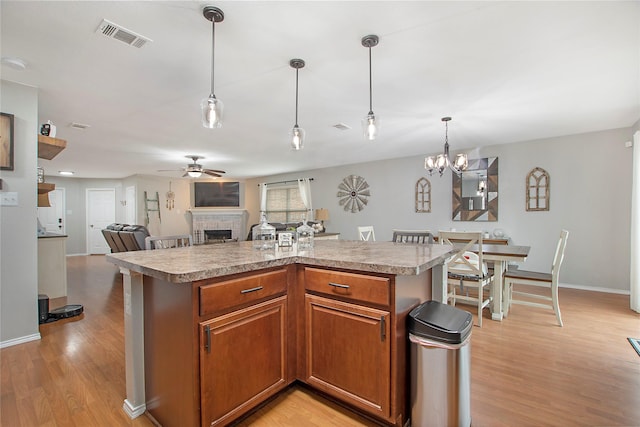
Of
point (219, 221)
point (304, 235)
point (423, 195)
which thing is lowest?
point (219, 221)

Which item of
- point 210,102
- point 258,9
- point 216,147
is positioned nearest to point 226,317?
point 210,102

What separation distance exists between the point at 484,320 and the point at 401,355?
7.08 feet

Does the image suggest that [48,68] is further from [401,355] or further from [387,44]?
[401,355]

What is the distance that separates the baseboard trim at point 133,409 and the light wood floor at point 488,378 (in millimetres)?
33

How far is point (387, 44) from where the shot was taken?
2041 millimetres

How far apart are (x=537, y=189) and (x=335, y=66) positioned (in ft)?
13.6

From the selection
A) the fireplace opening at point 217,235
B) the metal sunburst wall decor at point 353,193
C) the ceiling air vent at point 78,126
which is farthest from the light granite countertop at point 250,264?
the fireplace opening at point 217,235

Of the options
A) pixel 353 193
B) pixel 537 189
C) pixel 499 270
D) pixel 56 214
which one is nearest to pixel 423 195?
pixel 353 193

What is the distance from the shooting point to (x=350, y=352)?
1.55 metres

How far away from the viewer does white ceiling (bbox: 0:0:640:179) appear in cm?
173

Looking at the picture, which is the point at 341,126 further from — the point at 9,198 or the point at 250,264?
the point at 9,198

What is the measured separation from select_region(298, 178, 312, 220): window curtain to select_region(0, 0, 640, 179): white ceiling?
345 cm

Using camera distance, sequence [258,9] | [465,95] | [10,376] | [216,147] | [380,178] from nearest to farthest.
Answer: [258,9], [10,376], [465,95], [216,147], [380,178]

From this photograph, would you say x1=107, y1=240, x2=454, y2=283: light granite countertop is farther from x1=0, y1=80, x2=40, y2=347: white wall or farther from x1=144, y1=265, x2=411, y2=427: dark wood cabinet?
x1=0, y1=80, x2=40, y2=347: white wall
